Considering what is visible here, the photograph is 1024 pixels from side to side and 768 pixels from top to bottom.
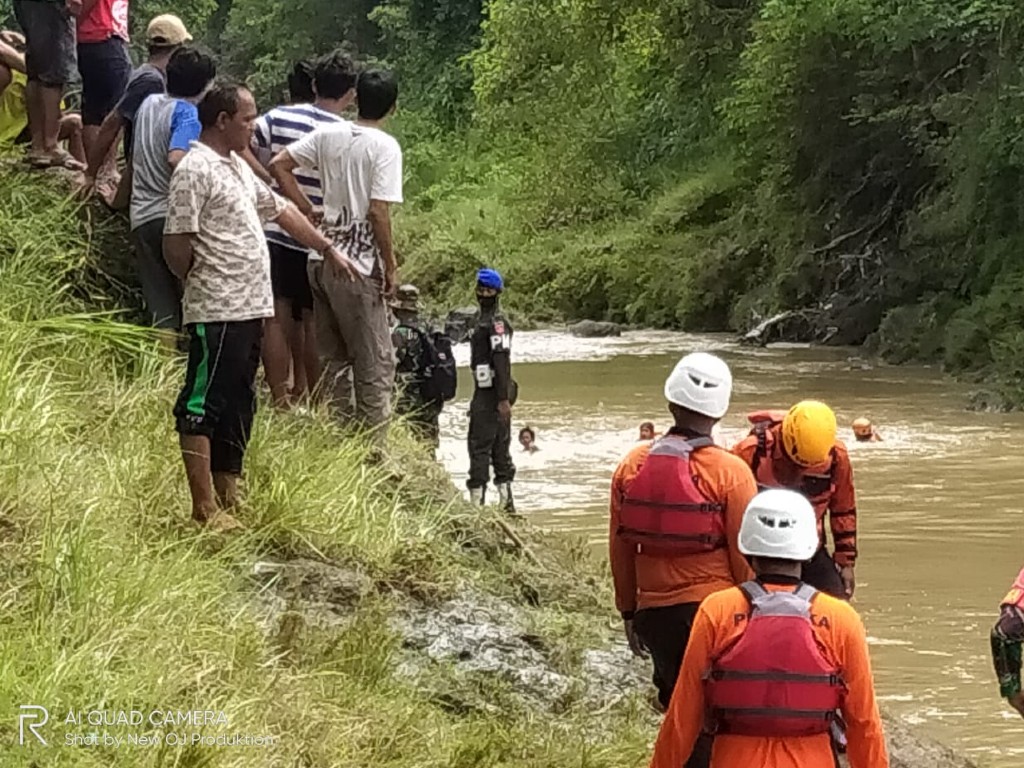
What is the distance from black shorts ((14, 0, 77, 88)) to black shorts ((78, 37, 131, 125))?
1.44 feet

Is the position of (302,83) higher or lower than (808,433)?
higher

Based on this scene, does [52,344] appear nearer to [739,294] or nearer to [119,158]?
[119,158]

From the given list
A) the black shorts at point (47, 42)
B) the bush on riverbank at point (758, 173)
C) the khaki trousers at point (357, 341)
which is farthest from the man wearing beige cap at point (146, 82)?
the bush on riverbank at point (758, 173)

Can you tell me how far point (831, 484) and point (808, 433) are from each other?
471mm

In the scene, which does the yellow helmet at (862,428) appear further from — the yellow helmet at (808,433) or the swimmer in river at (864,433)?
the yellow helmet at (808,433)

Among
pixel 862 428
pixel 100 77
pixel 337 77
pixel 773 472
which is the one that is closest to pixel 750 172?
pixel 862 428

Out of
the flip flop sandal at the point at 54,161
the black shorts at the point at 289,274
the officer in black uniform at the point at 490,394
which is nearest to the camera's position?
the black shorts at the point at 289,274

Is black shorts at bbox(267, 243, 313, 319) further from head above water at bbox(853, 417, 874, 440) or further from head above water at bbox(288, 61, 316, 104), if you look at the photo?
head above water at bbox(853, 417, 874, 440)

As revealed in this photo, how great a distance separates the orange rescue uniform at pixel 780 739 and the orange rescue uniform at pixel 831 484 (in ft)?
7.28

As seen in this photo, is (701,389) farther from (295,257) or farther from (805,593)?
(295,257)

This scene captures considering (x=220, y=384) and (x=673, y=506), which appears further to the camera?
(x=220, y=384)

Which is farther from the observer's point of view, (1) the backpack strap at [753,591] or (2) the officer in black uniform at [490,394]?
(2) the officer in black uniform at [490,394]

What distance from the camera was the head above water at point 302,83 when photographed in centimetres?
894

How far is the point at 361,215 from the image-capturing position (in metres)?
7.75
